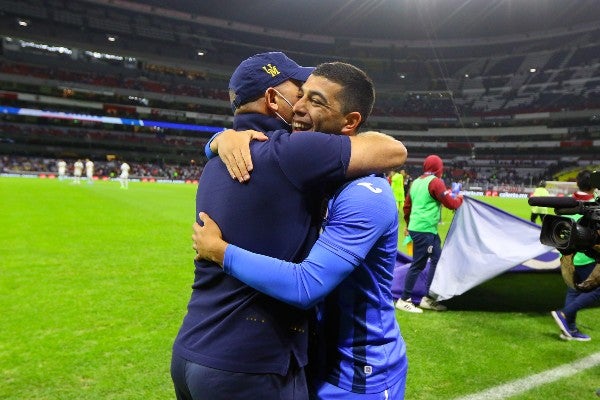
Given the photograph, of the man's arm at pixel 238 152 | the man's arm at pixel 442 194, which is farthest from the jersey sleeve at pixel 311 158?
the man's arm at pixel 442 194

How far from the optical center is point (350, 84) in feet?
5.91

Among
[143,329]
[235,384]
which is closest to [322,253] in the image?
[235,384]

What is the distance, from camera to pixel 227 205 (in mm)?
1609

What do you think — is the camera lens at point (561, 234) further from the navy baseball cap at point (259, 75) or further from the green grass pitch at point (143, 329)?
the green grass pitch at point (143, 329)

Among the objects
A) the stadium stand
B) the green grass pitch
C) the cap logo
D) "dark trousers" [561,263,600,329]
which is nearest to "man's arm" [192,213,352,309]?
the cap logo

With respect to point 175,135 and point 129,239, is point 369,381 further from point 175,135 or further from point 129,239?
point 175,135

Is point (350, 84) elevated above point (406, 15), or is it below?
below

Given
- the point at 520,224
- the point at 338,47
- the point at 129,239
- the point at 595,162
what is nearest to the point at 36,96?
the point at 338,47

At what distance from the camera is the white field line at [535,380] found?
155 inches

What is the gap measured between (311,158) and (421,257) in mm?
5315

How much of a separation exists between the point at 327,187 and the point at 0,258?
8835 mm

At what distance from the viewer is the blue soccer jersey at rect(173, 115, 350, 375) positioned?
1.54m

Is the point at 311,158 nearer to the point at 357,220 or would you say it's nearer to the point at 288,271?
the point at 357,220

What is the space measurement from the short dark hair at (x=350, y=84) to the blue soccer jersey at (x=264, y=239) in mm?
242
